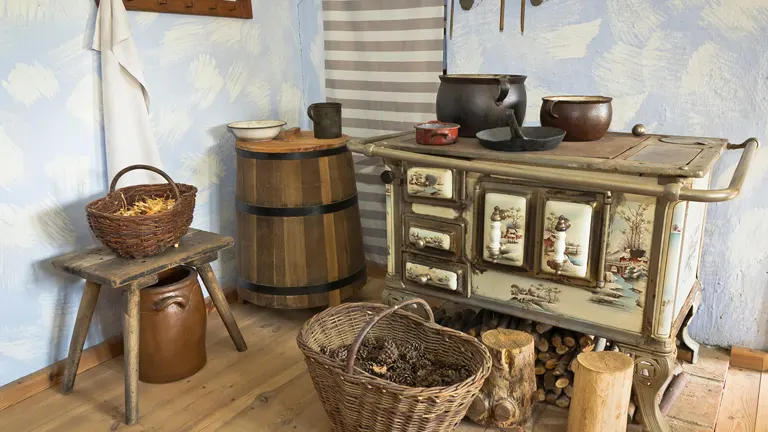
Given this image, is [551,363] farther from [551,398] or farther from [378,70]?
[378,70]

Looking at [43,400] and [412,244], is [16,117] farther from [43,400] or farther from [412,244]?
[412,244]

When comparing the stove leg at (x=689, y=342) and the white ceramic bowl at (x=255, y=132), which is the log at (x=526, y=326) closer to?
the stove leg at (x=689, y=342)

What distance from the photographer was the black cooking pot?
193 centimetres

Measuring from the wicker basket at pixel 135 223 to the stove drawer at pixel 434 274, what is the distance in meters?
0.77

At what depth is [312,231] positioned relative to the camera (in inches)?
94.3

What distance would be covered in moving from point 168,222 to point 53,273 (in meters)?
0.50

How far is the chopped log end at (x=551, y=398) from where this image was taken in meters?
1.96

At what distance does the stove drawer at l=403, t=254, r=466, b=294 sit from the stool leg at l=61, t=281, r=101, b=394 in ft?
3.43

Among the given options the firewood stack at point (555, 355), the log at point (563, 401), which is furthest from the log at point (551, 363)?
the log at point (563, 401)

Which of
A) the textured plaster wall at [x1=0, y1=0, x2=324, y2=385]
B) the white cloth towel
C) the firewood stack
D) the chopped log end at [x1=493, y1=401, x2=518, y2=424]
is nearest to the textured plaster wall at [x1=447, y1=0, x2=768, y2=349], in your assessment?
the firewood stack

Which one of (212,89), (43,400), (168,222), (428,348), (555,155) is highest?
(212,89)

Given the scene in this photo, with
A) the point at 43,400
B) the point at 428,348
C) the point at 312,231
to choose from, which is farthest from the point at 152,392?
the point at 428,348

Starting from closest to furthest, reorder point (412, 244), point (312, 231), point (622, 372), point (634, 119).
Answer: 1. point (622, 372)
2. point (412, 244)
3. point (634, 119)
4. point (312, 231)

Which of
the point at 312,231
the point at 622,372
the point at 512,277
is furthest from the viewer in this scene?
the point at 312,231
